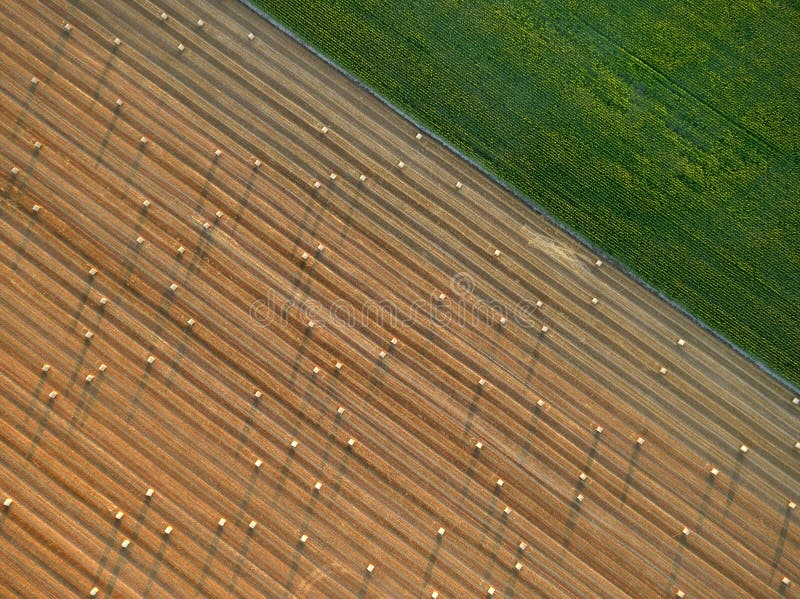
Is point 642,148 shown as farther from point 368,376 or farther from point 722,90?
point 368,376

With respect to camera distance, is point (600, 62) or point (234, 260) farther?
point (600, 62)

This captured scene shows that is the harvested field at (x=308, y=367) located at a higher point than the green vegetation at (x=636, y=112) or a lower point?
lower

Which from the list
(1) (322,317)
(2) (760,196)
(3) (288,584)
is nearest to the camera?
(3) (288,584)

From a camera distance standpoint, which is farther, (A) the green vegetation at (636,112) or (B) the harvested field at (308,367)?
(A) the green vegetation at (636,112)

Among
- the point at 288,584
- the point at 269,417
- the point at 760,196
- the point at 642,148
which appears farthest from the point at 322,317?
the point at 760,196
